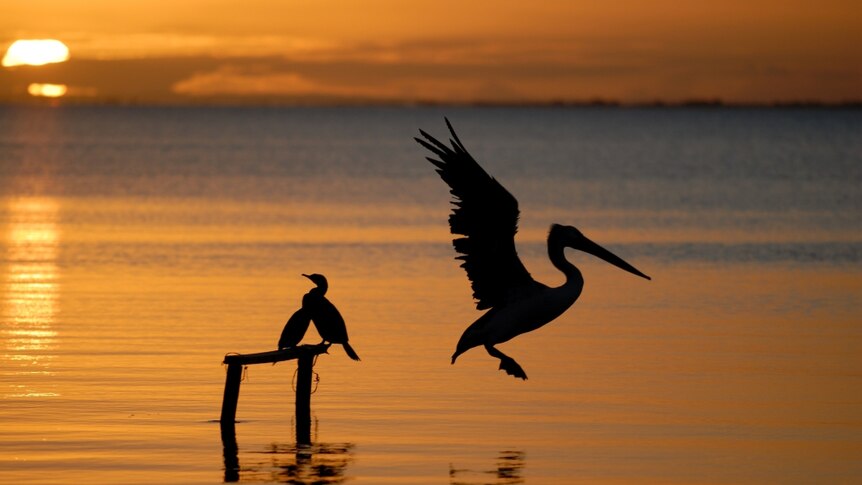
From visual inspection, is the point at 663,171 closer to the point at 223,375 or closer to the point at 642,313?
the point at 642,313

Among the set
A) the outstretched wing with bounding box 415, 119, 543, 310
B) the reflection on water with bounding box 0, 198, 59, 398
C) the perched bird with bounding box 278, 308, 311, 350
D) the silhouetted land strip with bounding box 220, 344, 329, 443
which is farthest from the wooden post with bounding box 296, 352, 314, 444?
the reflection on water with bounding box 0, 198, 59, 398

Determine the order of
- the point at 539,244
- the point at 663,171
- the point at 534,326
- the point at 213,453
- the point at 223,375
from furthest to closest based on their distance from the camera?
the point at 663,171, the point at 539,244, the point at 223,375, the point at 534,326, the point at 213,453

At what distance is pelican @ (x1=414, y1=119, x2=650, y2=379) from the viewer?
13945 mm

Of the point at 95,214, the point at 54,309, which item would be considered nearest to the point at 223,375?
the point at 54,309

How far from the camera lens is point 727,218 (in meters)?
43.8

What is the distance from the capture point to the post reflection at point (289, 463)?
12.9 m

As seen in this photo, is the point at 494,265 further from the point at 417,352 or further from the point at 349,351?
the point at 417,352

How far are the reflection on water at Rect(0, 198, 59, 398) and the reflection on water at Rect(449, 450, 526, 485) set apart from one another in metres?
4.41

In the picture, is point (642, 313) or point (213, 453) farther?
point (642, 313)

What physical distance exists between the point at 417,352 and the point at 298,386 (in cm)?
453

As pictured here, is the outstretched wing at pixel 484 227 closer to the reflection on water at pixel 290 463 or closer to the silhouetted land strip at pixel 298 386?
the silhouetted land strip at pixel 298 386

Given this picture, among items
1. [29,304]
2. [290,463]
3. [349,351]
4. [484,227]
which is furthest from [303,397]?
[29,304]

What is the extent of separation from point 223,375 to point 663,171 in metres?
61.5

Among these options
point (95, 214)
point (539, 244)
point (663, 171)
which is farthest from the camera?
point (663, 171)
